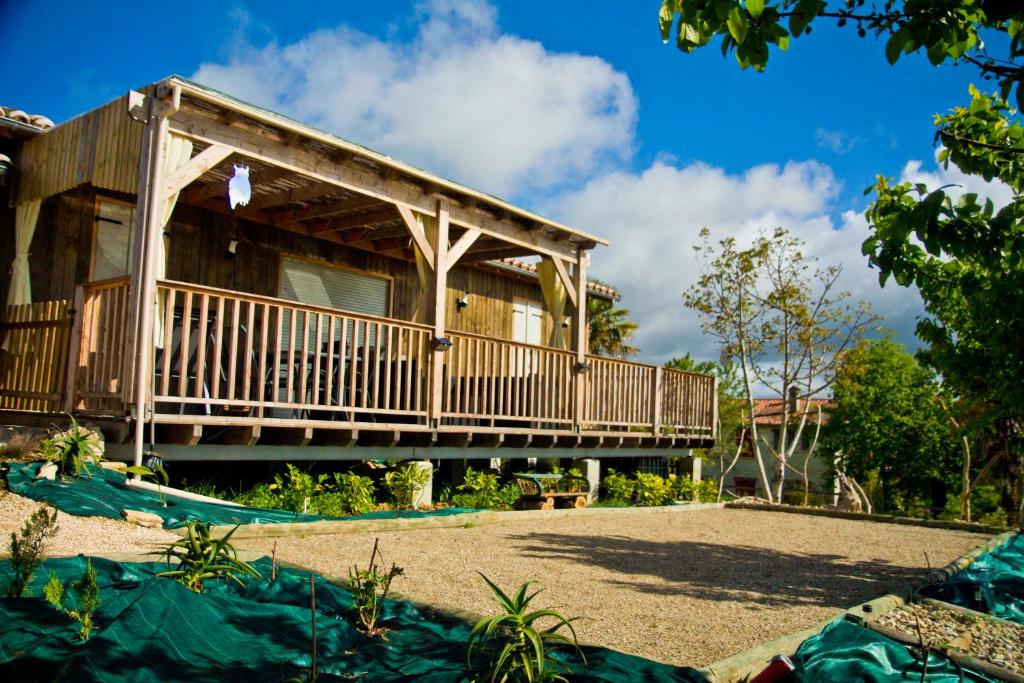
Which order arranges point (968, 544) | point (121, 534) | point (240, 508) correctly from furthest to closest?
1. point (968, 544)
2. point (240, 508)
3. point (121, 534)

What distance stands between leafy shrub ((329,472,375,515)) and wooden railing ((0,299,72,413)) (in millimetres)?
2930

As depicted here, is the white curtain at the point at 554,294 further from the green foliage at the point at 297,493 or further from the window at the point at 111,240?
the window at the point at 111,240

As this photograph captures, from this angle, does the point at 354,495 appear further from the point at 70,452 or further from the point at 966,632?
the point at 966,632

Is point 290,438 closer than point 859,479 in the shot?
Yes

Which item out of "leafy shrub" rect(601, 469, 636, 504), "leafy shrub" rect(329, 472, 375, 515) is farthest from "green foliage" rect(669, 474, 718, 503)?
"leafy shrub" rect(329, 472, 375, 515)

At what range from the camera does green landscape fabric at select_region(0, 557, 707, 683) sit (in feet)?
9.36

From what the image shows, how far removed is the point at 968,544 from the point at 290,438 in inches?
303

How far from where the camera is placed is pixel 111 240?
9.36 m

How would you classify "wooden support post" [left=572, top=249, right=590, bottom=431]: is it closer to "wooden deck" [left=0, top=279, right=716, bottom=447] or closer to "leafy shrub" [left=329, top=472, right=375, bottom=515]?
"wooden deck" [left=0, top=279, right=716, bottom=447]

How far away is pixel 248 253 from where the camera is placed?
10805 millimetres

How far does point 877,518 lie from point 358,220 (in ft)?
28.1

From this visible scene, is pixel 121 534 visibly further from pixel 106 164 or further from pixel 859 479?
pixel 859 479

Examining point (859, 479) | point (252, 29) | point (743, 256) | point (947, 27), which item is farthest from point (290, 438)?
point (859, 479)

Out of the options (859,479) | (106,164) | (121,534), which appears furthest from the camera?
(859,479)
